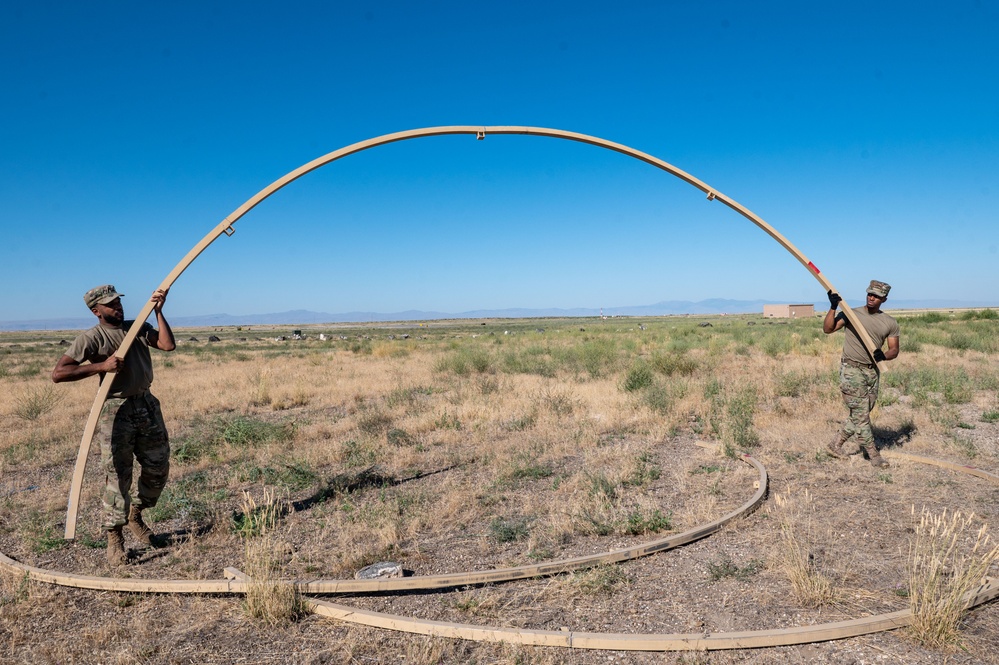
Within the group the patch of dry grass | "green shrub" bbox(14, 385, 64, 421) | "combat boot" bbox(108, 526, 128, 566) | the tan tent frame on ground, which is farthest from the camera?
"green shrub" bbox(14, 385, 64, 421)

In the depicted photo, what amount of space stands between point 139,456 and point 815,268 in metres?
8.52

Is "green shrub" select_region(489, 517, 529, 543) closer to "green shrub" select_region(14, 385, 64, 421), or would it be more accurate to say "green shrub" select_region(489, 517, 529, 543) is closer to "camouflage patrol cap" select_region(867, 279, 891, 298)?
"camouflage patrol cap" select_region(867, 279, 891, 298)

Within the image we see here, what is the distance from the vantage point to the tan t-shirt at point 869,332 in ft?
27.7

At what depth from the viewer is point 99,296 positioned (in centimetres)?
609

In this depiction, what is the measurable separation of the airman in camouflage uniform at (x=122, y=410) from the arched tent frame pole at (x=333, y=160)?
15 centimetres

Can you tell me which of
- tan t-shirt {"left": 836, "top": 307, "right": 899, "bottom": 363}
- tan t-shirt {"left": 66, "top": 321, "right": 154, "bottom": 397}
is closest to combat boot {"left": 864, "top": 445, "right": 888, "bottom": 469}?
tan t-shirt {"left": 836, "top": 307, "right": 899, "bottom": 363}

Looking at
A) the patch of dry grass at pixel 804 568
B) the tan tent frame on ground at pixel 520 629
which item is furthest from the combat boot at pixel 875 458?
the tan tent frame on ground at pixel 520 629

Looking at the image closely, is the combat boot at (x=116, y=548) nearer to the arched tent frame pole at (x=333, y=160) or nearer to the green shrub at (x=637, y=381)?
the arched tent frame pole at (x=333, y=160)

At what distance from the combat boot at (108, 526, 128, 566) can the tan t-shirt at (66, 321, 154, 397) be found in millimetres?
1410

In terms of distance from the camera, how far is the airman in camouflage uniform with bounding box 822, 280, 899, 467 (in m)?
8.38

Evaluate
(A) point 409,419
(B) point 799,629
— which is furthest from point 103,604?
(A) point 409,419

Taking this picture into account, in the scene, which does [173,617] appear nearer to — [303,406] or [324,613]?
[324,613]

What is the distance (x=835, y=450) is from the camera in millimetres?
9078

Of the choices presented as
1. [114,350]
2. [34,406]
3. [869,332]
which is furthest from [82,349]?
[34,406]
